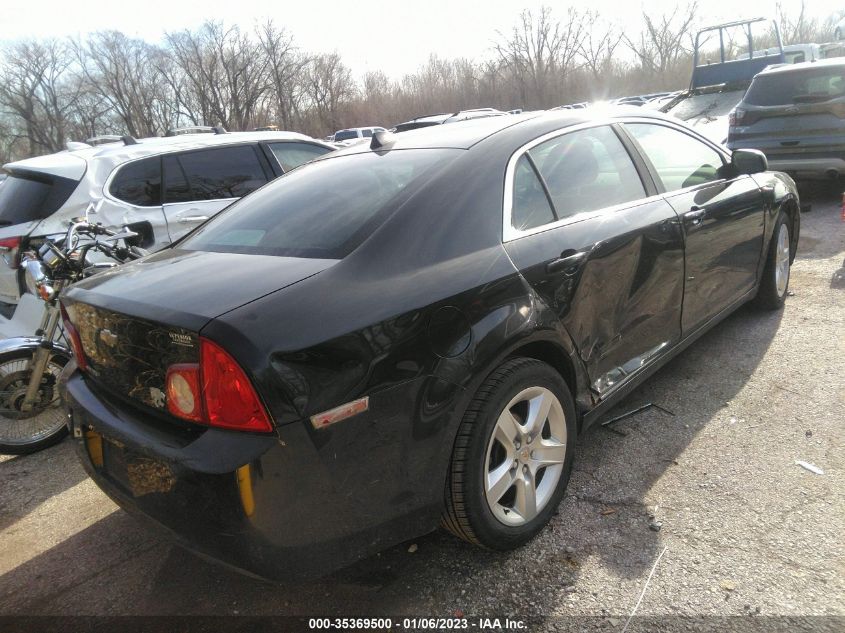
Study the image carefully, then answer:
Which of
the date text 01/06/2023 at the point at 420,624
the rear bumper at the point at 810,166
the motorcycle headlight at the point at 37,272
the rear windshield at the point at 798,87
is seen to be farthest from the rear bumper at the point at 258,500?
the rear windshield at the point at 798,87

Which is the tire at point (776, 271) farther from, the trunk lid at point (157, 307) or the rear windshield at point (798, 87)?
the rear windshield at point (798, 87)

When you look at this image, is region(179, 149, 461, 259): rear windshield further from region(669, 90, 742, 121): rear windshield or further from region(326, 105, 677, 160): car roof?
region(669, 90, 742, 121): rear windshield

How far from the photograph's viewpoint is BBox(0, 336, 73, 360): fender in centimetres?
349

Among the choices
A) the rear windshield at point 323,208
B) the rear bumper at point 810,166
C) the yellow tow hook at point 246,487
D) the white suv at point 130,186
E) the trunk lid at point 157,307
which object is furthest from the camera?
the rear bumper at point 810,166

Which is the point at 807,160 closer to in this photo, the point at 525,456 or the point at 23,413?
the point at 525,456

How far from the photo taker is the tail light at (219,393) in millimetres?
1680

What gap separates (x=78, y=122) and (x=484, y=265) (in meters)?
65.7

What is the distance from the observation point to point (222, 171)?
556 cm

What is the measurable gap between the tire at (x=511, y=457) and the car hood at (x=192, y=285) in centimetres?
77

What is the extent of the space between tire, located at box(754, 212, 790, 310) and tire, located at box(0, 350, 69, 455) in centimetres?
479

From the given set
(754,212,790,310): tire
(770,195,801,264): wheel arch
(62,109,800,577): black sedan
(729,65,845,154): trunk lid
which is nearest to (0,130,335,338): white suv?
(62,109,800,577): black sedan

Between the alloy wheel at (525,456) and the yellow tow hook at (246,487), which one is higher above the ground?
the yellow tow hook at (246,487)

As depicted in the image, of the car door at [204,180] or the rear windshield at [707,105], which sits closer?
the car door at [204,180]

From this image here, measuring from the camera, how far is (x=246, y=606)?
7.36ft
